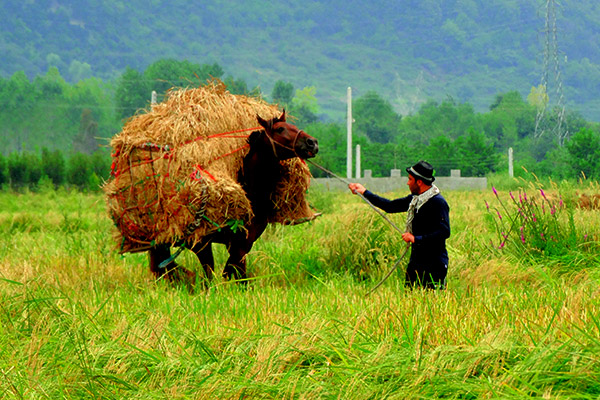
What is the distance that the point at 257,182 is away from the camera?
680 centimetres

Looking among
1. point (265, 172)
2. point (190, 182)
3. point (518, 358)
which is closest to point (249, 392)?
point (518, 358)

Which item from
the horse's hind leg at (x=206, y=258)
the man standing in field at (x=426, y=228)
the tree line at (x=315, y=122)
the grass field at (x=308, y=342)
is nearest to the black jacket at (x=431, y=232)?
the man standing in field at (x=426, y=228)

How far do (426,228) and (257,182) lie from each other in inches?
68.7

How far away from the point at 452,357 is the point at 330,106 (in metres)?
196

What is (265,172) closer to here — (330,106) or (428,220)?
(428,220)

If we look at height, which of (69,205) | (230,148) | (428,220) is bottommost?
(69,205)

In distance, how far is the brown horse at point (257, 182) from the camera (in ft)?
20.9

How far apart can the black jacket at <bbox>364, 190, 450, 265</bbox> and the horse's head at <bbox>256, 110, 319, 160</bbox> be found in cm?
113

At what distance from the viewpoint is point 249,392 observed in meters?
3.66

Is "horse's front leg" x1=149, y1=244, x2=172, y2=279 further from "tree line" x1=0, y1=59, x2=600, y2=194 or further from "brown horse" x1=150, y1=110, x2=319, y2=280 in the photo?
"tree line" x1=0, y1=59, x2=600, y2=194

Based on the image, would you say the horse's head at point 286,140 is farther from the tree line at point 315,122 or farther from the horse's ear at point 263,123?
the tree line at point 315,122

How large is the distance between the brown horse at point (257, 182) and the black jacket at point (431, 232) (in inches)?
45.1

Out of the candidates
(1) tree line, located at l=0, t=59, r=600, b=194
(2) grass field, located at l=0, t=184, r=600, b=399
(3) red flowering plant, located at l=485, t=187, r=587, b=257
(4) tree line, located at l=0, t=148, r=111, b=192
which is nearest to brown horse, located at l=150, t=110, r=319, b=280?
(2) grass field, located at l=0, t=184, r=600, b=399

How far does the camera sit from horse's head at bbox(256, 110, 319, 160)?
625 cm
